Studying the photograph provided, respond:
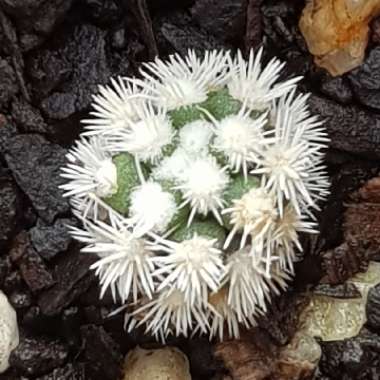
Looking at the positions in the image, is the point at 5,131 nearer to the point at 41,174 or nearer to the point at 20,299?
the point at 41,174

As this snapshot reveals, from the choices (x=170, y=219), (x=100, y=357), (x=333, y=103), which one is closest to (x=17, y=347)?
(x=100, y=357)

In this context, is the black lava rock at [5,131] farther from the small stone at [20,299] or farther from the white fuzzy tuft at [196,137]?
the white fuzzy tuft at [196,137]

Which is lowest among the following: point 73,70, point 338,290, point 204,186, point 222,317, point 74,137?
point 338,290

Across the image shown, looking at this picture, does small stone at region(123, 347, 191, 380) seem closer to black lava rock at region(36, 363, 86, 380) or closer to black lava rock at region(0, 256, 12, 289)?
black lava rock at region(36, 363, 86, 380)

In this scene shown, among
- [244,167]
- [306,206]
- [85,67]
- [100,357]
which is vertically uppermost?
[85,67]

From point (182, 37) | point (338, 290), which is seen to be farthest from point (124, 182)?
point (338, 290)

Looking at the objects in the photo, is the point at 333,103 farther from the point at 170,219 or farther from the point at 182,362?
the point at 182,362

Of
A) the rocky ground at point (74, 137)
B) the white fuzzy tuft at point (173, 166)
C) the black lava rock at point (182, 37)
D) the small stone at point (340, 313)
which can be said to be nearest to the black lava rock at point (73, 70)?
the rocky ground at point (74, 137)
